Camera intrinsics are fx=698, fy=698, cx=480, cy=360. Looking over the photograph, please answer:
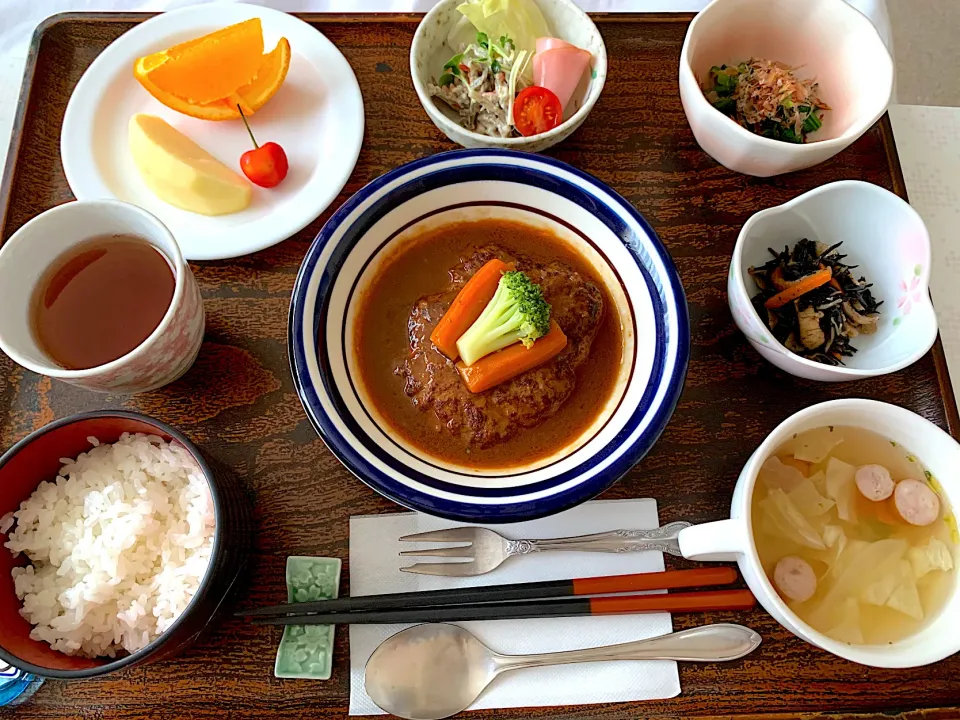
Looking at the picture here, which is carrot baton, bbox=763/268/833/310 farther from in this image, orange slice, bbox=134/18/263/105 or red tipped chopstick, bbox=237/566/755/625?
orange slice, bbox=134/18/263/105

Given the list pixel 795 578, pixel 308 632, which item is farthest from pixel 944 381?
pixel 308 632

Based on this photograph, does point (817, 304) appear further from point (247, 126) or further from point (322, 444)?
point (247, 126)

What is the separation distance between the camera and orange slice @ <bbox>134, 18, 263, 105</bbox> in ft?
7.20

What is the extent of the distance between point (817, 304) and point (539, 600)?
3.73ft

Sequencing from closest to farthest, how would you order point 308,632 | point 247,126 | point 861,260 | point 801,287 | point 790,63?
1. point 308,632
2. point 801,287
3. point 861,260
4. point 247,126
5. point 790,63

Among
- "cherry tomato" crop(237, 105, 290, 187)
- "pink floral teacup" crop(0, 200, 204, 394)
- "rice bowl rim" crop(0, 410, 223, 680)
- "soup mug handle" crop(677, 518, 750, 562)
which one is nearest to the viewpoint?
"rice bowl rim" crop(0, 410, 223, 680)

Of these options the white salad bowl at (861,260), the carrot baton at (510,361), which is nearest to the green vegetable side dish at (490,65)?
the carrot baton at (510,361)

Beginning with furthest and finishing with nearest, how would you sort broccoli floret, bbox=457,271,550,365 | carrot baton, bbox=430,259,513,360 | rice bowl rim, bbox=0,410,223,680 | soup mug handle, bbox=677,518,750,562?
1. carrot baton, bbox=430,259,513,360
2. broccoli floret, bbox=457,271,550,365
3. soup mug handle, bbox=677,518,750,562
4. rice bowl rim, bbox=0,410,223,680

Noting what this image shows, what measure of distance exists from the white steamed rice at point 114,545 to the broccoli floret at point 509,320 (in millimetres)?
763

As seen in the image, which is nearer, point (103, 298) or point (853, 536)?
point (853, 536)

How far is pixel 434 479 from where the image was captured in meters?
1.71

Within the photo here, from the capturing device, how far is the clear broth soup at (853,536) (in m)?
1.68

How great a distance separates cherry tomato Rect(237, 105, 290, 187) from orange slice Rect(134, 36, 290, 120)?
0.11m

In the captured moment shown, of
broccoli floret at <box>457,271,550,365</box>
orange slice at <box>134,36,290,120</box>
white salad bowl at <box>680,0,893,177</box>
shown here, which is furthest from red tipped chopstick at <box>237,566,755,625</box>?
orange slice at <box>134,36,290,120</box>
